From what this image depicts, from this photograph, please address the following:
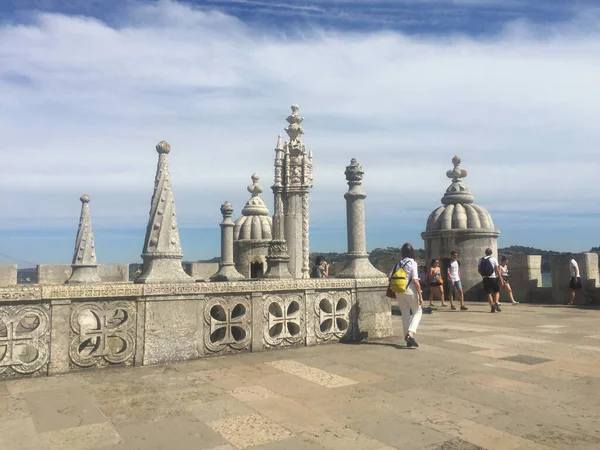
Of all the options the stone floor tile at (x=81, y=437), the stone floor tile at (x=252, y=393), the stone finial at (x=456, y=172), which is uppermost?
the stone finial at (x=456, y=172)

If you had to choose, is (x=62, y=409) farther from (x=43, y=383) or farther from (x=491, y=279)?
(x=491, y=279)

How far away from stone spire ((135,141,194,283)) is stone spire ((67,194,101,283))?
715 centimetres

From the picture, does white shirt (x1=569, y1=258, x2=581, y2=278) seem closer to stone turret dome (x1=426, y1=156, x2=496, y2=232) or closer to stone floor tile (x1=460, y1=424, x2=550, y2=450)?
stone turret dome (x1=426, y1=156, x2=496, y2=232)

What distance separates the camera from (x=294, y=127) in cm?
1495

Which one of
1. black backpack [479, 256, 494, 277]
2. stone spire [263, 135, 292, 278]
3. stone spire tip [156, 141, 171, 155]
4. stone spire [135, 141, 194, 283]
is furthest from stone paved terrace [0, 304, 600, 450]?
black backpack [479, 256, 494, 277]

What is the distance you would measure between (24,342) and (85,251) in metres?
8.04

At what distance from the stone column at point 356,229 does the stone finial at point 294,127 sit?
20.7 feet

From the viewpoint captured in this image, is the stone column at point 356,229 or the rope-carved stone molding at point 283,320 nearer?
the rope-carved stone molding at point 283,320

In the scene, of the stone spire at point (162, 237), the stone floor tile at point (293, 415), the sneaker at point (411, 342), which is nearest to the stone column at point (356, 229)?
the sneaker at point (411, 342)

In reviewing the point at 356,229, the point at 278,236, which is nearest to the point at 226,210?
the point at 278,236

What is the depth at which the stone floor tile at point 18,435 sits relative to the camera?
357cm

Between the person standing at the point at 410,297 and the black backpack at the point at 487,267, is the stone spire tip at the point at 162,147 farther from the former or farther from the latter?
the black backpack at the point at 487,267

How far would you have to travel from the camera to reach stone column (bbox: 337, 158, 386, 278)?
→ 8414 mm

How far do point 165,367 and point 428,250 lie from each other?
12.4 meters
